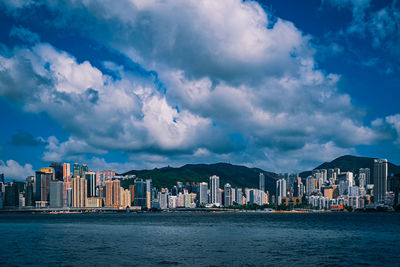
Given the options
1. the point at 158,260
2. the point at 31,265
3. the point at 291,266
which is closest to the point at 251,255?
the point at 291,266

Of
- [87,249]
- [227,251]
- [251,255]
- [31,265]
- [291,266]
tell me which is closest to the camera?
[291,266]

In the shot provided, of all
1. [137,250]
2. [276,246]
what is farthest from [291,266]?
[137,250]

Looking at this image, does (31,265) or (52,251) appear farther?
(52,251)

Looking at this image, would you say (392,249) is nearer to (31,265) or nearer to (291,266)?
(291,266)

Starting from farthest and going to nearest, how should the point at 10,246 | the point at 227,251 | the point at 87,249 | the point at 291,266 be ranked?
the point at 10,246, the point at 87,249, the point at 227,251, the point at 291,266

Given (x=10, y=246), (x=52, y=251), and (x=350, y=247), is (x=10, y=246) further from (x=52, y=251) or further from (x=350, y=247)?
(x=350, y=247)

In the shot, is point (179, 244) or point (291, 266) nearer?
point (291, 266)

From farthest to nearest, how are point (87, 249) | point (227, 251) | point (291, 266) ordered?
point (87, 249) < point (227, 251) < point (291, 266)

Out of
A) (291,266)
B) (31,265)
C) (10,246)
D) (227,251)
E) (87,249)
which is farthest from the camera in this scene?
(10,246)
